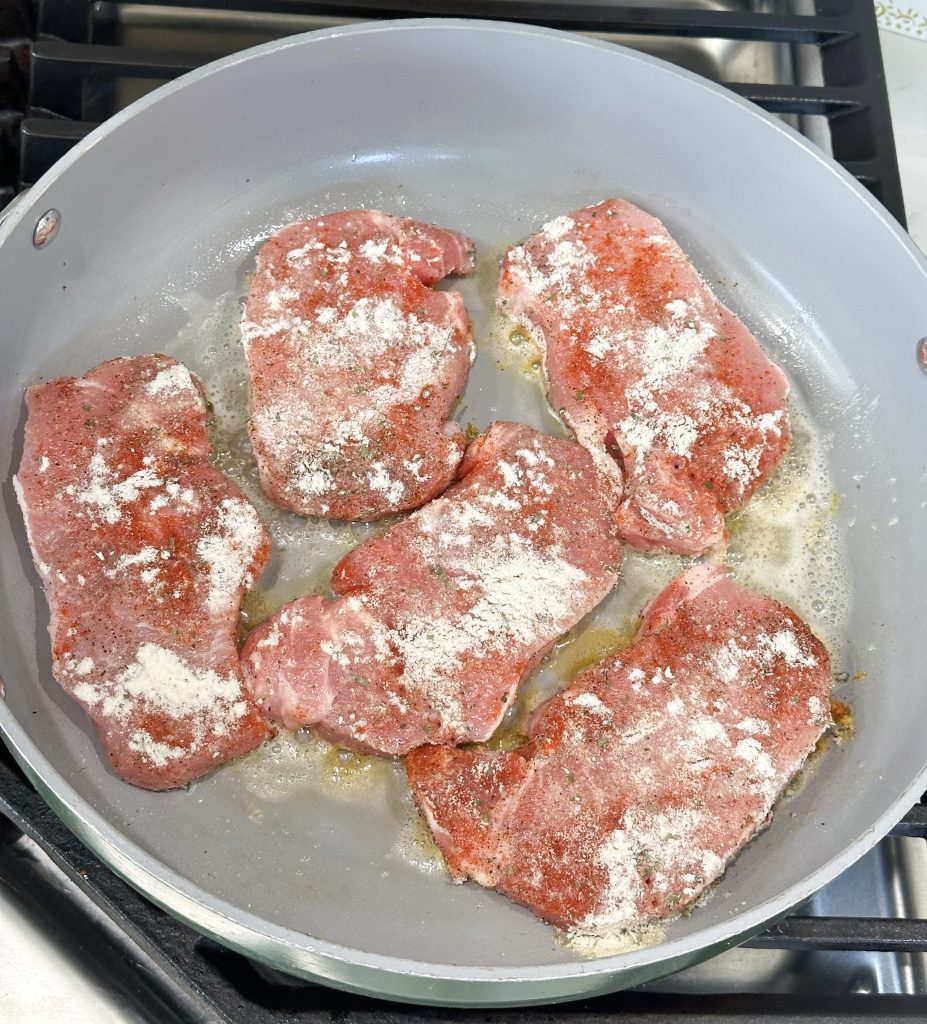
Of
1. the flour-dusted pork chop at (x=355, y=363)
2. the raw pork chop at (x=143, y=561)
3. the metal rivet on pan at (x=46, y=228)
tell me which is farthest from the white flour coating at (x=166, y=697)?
the metal rivet on pan at (x=46, y=228)

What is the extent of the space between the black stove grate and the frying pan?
0.56 feet

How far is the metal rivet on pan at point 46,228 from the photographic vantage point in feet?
6.36

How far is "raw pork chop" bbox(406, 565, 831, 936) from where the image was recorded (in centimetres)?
174

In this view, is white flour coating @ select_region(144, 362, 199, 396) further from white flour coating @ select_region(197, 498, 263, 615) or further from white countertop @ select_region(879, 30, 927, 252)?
white countertop @ select_region(879, 30, 927, 252)

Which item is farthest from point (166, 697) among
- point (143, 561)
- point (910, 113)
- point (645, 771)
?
point (910, 113)

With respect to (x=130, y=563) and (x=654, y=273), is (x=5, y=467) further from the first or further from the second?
(x=654, y=273)

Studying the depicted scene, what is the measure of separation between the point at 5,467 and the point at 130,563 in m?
0.34

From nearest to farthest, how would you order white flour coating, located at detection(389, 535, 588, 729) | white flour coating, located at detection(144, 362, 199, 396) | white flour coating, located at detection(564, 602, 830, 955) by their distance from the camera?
white flour coating, located at detection(564, 602, 830, 955) < white flour coating, located at detection(389, 535, 588, 729) < white flour coating, located at detection(144, 362, 199, 396)

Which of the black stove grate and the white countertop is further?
the white countertop

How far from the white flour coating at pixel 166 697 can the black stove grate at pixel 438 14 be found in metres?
1.11

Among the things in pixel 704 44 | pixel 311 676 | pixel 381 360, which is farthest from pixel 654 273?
pixel 311 676

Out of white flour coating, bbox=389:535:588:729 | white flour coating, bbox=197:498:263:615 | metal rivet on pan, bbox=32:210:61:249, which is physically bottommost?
white flour coating, bbox=389:535:588:729

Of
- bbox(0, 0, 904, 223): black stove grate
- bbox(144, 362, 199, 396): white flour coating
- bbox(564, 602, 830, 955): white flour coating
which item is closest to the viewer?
bbox(564, 602, 830, 955): white flour coating

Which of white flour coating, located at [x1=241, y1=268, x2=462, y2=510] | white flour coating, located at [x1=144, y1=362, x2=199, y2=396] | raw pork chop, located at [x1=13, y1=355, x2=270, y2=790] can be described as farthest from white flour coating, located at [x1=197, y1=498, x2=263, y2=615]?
white flour coating, located at [x1=144, y1=362, x2=199, y2=396]
